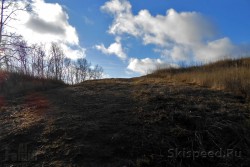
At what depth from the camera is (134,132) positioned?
489cm

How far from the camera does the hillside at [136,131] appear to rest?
4273mm

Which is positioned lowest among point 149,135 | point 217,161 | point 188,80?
point 217,161

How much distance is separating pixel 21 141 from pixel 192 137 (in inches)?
104

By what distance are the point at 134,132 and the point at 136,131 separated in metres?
0.04

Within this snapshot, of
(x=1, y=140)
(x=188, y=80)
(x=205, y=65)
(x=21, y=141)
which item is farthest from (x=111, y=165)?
(x=205, y=65)

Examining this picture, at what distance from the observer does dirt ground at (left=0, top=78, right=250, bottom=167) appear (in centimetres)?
427

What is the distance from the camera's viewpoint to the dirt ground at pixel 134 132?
4.27m

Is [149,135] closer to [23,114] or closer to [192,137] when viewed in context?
[192,137]

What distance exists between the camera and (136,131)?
4918mm

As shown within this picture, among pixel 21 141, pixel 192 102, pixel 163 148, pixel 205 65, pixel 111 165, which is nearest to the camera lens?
pixel 111 165

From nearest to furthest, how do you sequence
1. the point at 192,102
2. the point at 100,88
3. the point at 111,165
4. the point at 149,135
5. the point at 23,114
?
the point at 111,165
the point at 149,135
the point at 192,102
the point at 23,114
the point at 100,88

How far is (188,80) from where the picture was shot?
9492mm

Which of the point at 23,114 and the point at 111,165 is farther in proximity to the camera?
the point at 23,114

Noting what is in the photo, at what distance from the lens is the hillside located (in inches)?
168
